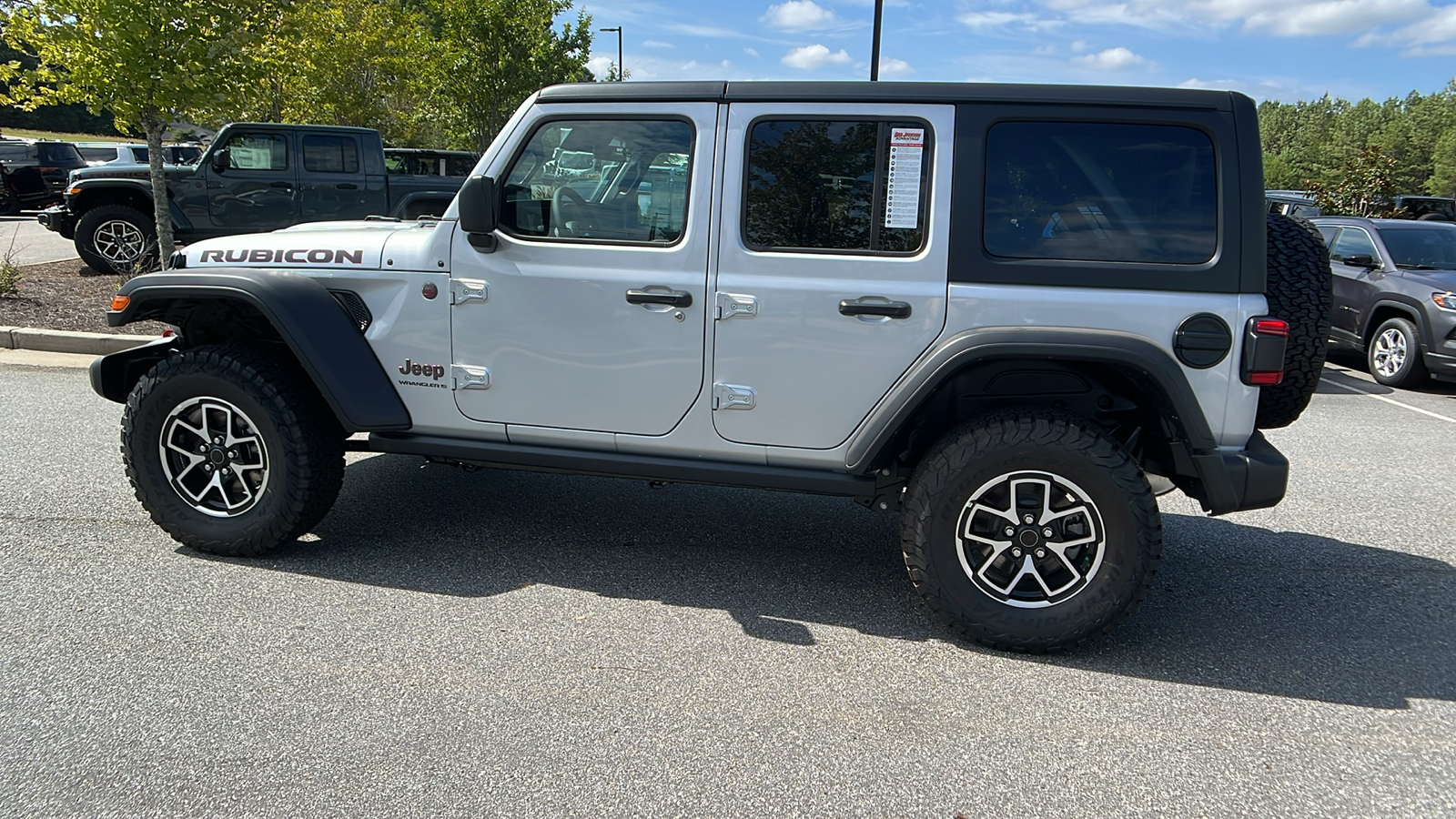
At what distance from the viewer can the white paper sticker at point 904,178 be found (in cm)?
350

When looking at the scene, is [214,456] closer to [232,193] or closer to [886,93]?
[886,93]

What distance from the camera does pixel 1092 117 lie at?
3361 millimetres

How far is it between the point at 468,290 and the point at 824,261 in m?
1.40

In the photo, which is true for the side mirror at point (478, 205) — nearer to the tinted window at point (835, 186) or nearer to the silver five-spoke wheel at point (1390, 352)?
the tinted window at point (835, 186)

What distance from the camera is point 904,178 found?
3.51 metres

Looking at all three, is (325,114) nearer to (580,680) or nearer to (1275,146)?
(580,680)

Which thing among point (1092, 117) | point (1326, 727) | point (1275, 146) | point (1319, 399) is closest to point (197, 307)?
point (1092, 117)

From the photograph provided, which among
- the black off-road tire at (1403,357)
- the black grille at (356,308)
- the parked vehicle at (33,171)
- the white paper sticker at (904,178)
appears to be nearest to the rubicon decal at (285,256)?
the black grille at (356,308)

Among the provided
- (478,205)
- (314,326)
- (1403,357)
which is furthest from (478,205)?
(1403,357)

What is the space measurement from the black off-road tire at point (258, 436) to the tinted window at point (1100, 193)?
275cm

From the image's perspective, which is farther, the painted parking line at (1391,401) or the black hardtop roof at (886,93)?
the painted parking line at (1391,401)

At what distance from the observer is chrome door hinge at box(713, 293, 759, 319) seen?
11.8ft

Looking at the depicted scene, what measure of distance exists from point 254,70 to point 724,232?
28.9ft

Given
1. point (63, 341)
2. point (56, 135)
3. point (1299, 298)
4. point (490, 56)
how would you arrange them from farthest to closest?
point (56, 135), point (490, 56), point (63, 341), point (1299, 298)
